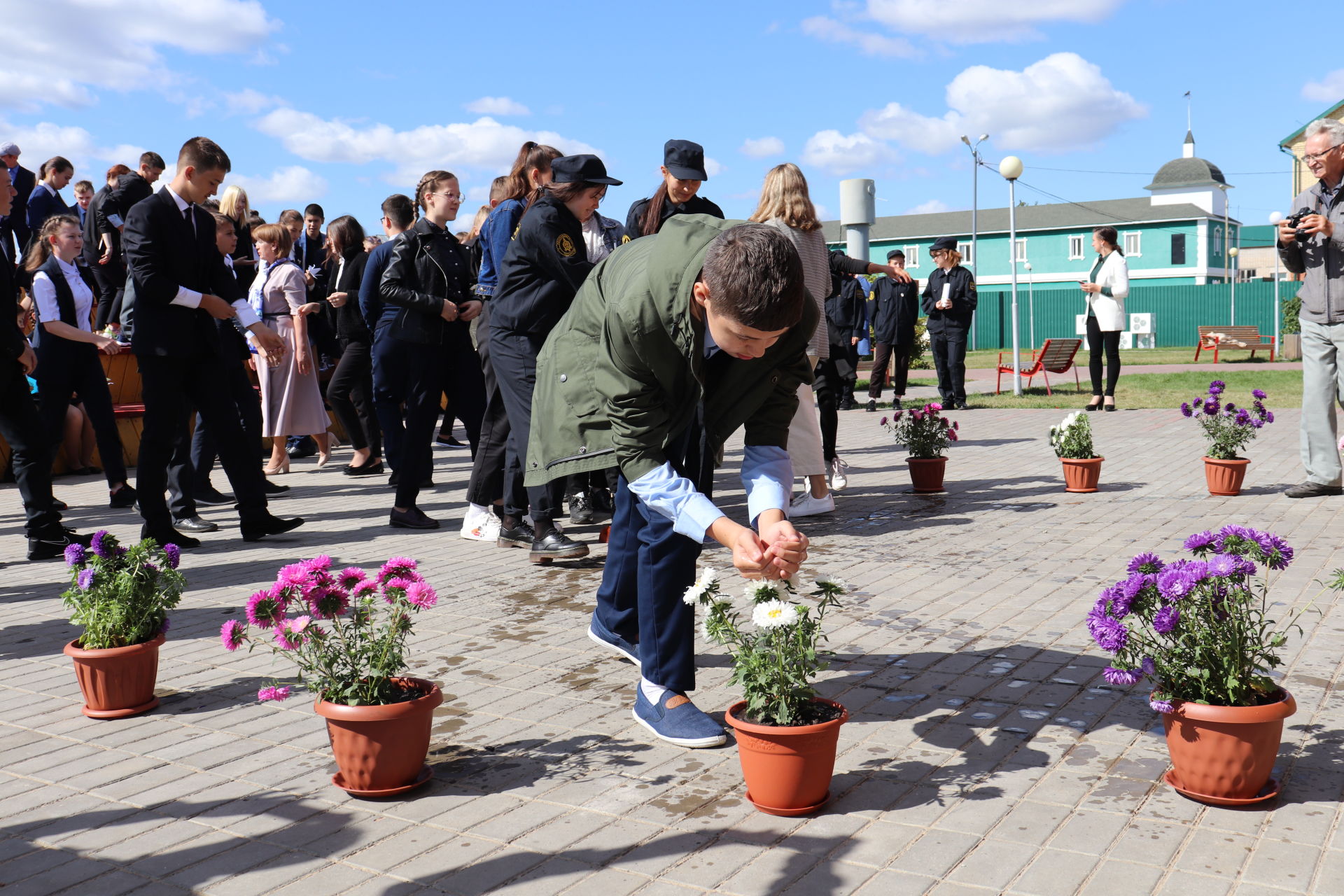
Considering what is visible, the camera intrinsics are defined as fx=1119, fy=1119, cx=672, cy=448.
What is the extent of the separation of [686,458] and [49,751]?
229cm

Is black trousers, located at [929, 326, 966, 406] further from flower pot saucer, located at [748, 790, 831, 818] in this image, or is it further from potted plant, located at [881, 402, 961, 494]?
flower pot saucer, located at [748, 790, 831, 818]

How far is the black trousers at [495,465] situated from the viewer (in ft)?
22.0

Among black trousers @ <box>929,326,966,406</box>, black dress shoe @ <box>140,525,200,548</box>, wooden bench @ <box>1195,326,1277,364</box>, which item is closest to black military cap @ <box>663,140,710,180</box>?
black dress shoe @ <box>140,525,200,548</box>

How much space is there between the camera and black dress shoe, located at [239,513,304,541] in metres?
7.14

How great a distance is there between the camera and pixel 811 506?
780cm

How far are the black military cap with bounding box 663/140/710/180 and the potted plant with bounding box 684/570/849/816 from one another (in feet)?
13.0

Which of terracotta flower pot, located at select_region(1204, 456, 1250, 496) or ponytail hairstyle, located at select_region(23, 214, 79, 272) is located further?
ponytail hairstyle, located at select_region(23, 214, 79, 272)

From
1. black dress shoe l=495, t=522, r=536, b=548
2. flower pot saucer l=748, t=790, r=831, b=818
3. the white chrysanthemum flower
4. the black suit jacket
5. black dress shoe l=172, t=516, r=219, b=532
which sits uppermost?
the black suit jacket

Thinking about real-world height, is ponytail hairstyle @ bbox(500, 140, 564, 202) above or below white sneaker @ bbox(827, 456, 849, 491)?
above

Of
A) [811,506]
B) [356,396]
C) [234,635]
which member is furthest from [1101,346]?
[234,635]

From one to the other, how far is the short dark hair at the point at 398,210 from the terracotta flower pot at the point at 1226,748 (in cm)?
704

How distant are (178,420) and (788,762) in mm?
4991

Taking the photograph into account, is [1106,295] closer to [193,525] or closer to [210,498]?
[210,498]

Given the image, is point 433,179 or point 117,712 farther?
point 433,179
